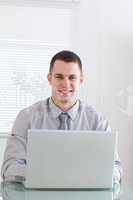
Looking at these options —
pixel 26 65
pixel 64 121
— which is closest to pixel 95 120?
pixel 64 121

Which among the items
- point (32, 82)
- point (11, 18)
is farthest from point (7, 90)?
point (11, 18)

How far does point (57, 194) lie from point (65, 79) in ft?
2.04

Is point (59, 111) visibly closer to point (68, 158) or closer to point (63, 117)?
point (63, 117)

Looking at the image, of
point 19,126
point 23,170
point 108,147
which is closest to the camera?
point 108,147

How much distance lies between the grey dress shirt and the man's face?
0.07m

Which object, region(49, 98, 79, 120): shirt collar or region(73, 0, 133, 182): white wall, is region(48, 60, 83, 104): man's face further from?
region(73, 0, 133, 182): white wall

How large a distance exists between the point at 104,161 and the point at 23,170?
353 millimetres

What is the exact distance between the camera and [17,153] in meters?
1.97

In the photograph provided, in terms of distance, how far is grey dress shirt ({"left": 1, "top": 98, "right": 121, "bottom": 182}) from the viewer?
1.95 metres

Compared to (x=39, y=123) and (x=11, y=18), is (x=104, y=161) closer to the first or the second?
(x=39, y=123)

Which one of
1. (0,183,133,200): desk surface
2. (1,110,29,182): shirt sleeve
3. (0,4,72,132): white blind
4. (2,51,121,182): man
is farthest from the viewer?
(0,4,72,132): white blind

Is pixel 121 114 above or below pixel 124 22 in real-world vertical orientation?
below

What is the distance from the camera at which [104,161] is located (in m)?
1.74

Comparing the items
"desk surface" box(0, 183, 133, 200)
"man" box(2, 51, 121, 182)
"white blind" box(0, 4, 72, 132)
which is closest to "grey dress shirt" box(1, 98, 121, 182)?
"man" box(2, 51, 121, 182)
